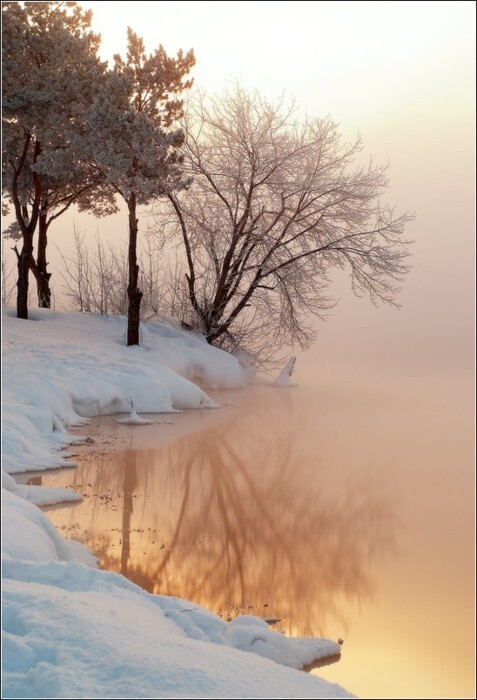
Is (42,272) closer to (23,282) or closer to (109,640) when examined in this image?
(23,282)

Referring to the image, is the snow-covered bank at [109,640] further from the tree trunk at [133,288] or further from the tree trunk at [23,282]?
the tree trunk at [23,282]

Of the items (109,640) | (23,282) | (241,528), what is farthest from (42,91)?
(109,640)

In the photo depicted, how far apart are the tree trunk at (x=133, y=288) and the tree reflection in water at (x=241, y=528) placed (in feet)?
19.5

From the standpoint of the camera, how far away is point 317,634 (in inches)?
177

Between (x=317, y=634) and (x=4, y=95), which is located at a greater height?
(x=4, y=95)

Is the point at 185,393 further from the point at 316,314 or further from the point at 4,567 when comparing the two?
the point at 4,567

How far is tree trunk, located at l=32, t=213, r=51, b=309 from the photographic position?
20.6 m

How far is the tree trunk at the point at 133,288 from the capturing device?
16.2m

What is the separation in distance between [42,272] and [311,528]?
15.4 m

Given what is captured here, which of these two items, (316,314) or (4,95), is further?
(316,314)

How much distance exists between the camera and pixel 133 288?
1638 cm

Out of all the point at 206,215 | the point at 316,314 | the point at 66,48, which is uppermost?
the point at 66,48

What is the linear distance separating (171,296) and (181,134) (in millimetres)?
4349

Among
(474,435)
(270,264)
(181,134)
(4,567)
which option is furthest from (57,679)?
(270,264)
